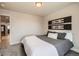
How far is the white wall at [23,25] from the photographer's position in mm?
1517

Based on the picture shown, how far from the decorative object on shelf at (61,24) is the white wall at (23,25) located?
22cm

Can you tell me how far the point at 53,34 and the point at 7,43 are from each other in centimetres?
89

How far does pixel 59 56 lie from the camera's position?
124 centimetres

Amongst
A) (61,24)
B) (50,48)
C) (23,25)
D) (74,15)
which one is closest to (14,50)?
(23,25)

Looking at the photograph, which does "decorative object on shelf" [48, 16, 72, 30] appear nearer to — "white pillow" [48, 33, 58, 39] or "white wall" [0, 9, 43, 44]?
"white pillow" [48, 33, 58, 39]

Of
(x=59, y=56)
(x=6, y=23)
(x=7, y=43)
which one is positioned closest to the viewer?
(x=59, y=56)

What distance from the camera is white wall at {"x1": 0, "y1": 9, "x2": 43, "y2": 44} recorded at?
152 centimetres

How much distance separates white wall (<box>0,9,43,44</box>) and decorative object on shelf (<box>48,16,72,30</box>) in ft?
0.72

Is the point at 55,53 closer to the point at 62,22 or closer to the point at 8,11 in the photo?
the point at 62,22

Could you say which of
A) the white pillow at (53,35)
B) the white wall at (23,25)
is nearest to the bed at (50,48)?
the white pillow at (53,35)

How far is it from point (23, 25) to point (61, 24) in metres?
0.76

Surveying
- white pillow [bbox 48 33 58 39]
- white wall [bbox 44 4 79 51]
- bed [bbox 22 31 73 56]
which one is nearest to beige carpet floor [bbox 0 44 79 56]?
bed [bbox 22 31 73 56]

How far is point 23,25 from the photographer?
64.7 inches

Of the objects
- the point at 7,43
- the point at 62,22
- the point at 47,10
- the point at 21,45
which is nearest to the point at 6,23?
the point at 7,43
